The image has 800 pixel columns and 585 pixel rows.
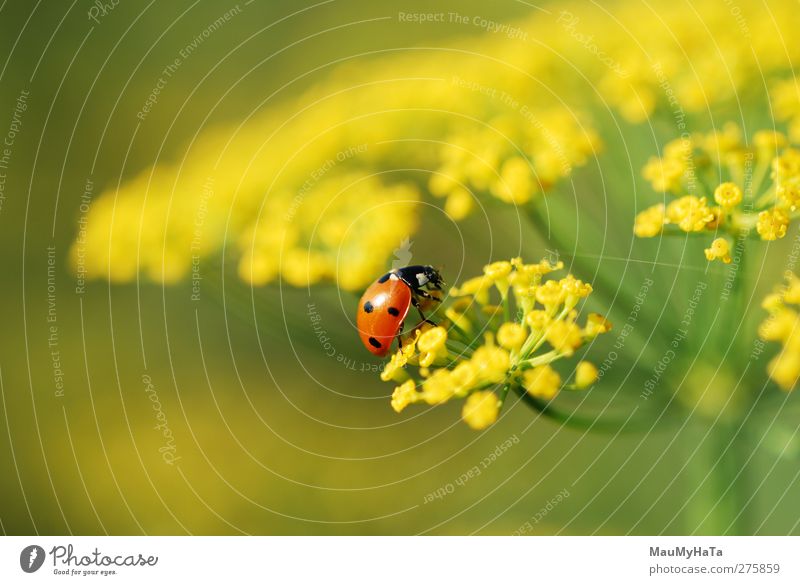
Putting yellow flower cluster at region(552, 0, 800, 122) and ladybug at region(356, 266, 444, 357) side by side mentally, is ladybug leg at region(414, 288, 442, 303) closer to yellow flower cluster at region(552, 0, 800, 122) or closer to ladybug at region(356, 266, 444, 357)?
ladybug at region(356, 266, 444, 357)

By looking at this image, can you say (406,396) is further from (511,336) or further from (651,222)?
(651,222)

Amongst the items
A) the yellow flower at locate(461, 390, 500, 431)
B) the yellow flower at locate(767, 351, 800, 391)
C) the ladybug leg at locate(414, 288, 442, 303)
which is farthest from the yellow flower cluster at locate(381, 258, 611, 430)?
the yellow flower at locate(767, 351, 800, 391)

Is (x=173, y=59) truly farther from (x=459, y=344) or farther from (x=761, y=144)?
(x=761, y=144)

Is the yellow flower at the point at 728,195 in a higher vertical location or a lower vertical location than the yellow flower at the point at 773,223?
higher

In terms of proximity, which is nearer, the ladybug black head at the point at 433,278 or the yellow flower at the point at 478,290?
the yellow flower at the point at 478,290

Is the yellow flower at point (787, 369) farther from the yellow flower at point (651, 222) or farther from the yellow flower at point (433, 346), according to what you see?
the yellow flower at point (433, 346)

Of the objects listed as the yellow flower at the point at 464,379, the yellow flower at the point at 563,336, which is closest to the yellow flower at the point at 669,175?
the yellow flower at the point at 563,336

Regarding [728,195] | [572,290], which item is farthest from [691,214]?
[572,290]
